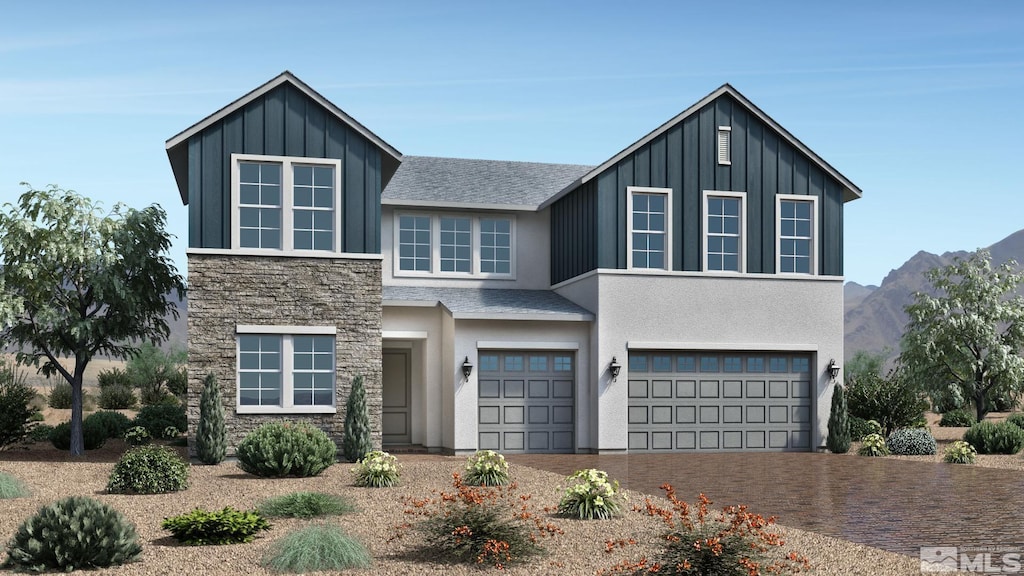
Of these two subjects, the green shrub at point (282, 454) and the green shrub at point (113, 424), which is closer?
the green shrub at point (282, 454)

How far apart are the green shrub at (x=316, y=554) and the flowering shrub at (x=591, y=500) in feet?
10.8

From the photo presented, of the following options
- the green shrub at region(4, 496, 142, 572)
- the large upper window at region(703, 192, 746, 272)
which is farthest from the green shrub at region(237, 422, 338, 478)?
the large upper window at region(703, 192, 746, 272)

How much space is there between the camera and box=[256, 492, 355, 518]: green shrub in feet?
40.1

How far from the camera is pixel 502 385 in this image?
74.0 feet

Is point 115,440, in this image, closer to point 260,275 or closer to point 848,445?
point 260,275

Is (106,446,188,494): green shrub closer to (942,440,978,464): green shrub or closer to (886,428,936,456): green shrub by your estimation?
(942,440,978,464): green shrub

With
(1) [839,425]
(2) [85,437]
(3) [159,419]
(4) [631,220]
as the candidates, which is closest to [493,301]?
(4) [631,220]

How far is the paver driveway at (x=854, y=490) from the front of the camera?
1155 centimetres

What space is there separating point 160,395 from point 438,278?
1607 centimetres

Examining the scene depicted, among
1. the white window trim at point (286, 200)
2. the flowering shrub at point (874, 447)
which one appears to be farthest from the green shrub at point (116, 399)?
the flowering shrub at point (874, 447)

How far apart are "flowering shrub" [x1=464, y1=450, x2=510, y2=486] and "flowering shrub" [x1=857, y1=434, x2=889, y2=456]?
404 inches

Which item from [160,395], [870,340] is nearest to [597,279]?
[160,395]

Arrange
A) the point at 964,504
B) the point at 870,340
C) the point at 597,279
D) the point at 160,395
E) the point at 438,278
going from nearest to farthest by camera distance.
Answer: the point at 964,504 → the point at 597,279 → the point at 438,278 → the point at 160,395 → the point at 870,340

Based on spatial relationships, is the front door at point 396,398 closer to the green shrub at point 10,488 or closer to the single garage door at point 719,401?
the single garage door at point 719,401
